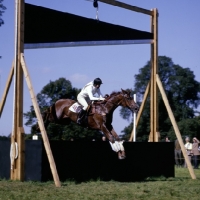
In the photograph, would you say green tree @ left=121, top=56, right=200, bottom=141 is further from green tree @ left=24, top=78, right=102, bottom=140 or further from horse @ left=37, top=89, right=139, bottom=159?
horse @ left=37, top=89, right=139, bottom=159

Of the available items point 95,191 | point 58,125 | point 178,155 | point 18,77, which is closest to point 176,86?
point 58,125

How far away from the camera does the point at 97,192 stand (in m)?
11.1

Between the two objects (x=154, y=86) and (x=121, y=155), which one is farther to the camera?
(x=154, y=86)

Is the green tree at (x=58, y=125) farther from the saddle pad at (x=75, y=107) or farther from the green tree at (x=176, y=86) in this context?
the saddle pad at (x=75, y=107)

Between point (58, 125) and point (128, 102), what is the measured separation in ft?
76.4

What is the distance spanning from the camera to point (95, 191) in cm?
1130

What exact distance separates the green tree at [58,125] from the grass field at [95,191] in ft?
72.8

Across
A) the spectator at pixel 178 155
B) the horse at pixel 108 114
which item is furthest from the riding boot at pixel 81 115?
the spectator at pixel 178 155

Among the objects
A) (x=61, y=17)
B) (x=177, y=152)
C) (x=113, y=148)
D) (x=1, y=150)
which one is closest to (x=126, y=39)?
(x=61, y=17)

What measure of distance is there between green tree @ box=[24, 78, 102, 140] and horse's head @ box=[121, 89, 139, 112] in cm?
2096

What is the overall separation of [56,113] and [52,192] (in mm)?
4249

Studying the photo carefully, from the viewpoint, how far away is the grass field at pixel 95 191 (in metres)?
10.4

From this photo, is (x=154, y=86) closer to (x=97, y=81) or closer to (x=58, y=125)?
(x=97, y=81)

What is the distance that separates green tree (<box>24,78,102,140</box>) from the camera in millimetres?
36250
